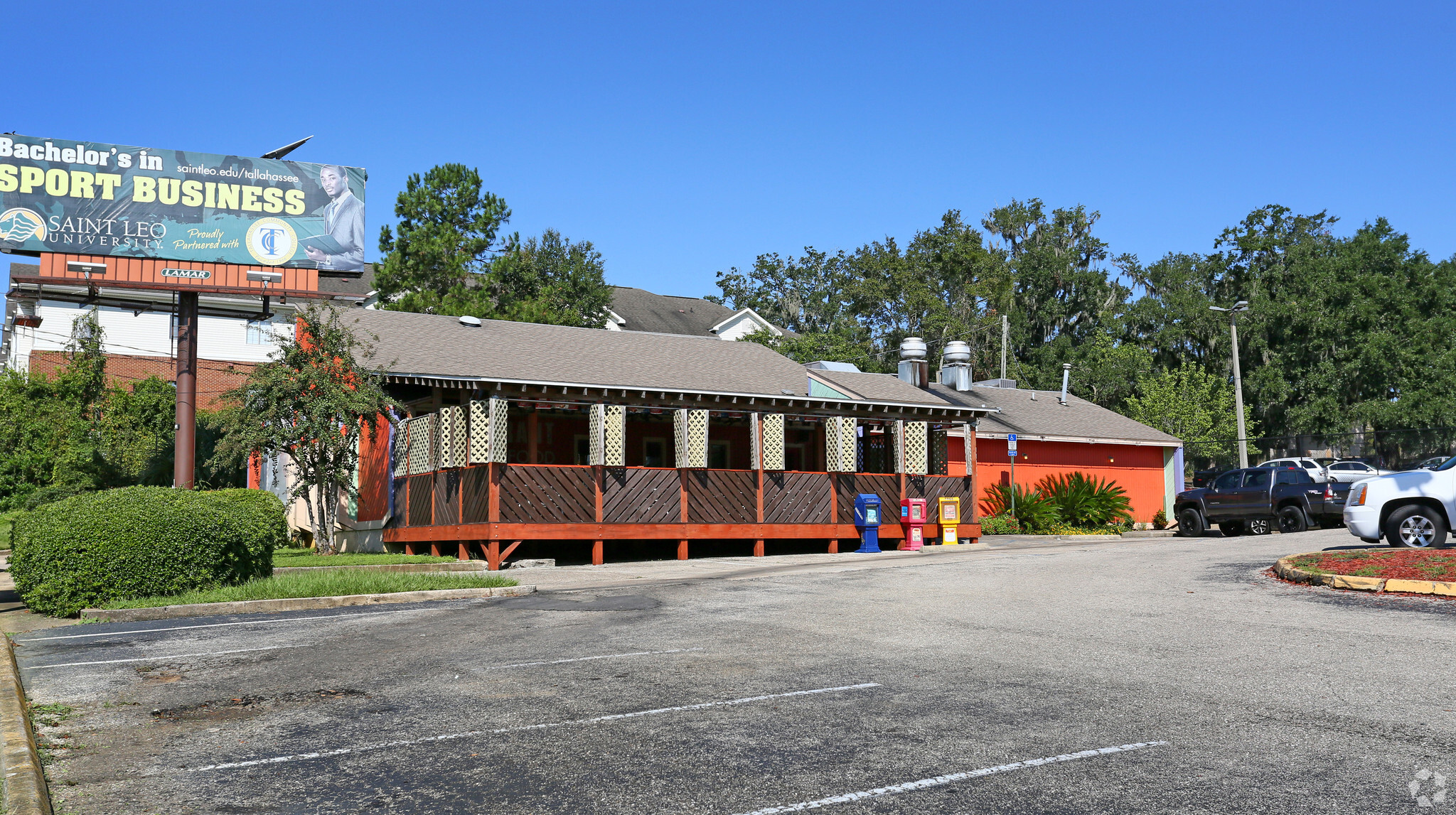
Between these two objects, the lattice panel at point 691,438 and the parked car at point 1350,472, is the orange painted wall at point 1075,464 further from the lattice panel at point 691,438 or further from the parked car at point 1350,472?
the lattice panel at point 691,438

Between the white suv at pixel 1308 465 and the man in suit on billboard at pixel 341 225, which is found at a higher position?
the man in suit on billboard at pixel 341 225

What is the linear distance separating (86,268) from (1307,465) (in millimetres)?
35877

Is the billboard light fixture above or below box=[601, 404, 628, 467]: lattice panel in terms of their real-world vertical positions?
above

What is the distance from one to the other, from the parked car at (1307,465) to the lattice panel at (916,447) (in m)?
10.5

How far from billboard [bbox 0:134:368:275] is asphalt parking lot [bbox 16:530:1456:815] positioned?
59.6 feet

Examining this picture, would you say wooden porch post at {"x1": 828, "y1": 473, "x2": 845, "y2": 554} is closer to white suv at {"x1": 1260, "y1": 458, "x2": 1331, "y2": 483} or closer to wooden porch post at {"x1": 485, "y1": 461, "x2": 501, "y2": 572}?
wooden porch post at {"x1": 485, "y1": 461, "x2": 501, "y2": 572}

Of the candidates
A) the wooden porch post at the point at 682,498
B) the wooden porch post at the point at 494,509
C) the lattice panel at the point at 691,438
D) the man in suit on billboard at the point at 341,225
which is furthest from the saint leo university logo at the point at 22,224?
the wooden porch post at the point at 682,498

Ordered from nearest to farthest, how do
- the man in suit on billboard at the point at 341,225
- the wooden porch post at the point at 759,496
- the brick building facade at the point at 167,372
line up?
the wooden porch post at the point at 759,496 → the man in suit on billboard at the point at 341,225 → the brick building facade at the point at 167,372

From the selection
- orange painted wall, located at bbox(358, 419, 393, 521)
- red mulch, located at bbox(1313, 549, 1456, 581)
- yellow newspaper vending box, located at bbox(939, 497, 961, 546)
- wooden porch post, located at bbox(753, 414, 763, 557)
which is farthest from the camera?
yellow newspaper vending box, located at bbox(939, 497, 961, 546)

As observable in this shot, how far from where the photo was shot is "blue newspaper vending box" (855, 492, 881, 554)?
85.7 feet

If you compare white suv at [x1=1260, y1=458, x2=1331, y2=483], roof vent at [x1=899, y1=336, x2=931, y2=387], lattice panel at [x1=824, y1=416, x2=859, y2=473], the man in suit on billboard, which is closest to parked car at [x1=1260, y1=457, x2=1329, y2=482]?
white suv at [x1=1260, y1=458, x2=1331, y2=483]

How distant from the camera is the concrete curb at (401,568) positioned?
17.9 m

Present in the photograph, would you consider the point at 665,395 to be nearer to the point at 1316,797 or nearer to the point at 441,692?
the point at 441,692

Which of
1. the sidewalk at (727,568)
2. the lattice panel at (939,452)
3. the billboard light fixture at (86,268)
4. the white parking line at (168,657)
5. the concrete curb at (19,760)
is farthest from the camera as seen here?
the lattice panel at (939,452)
